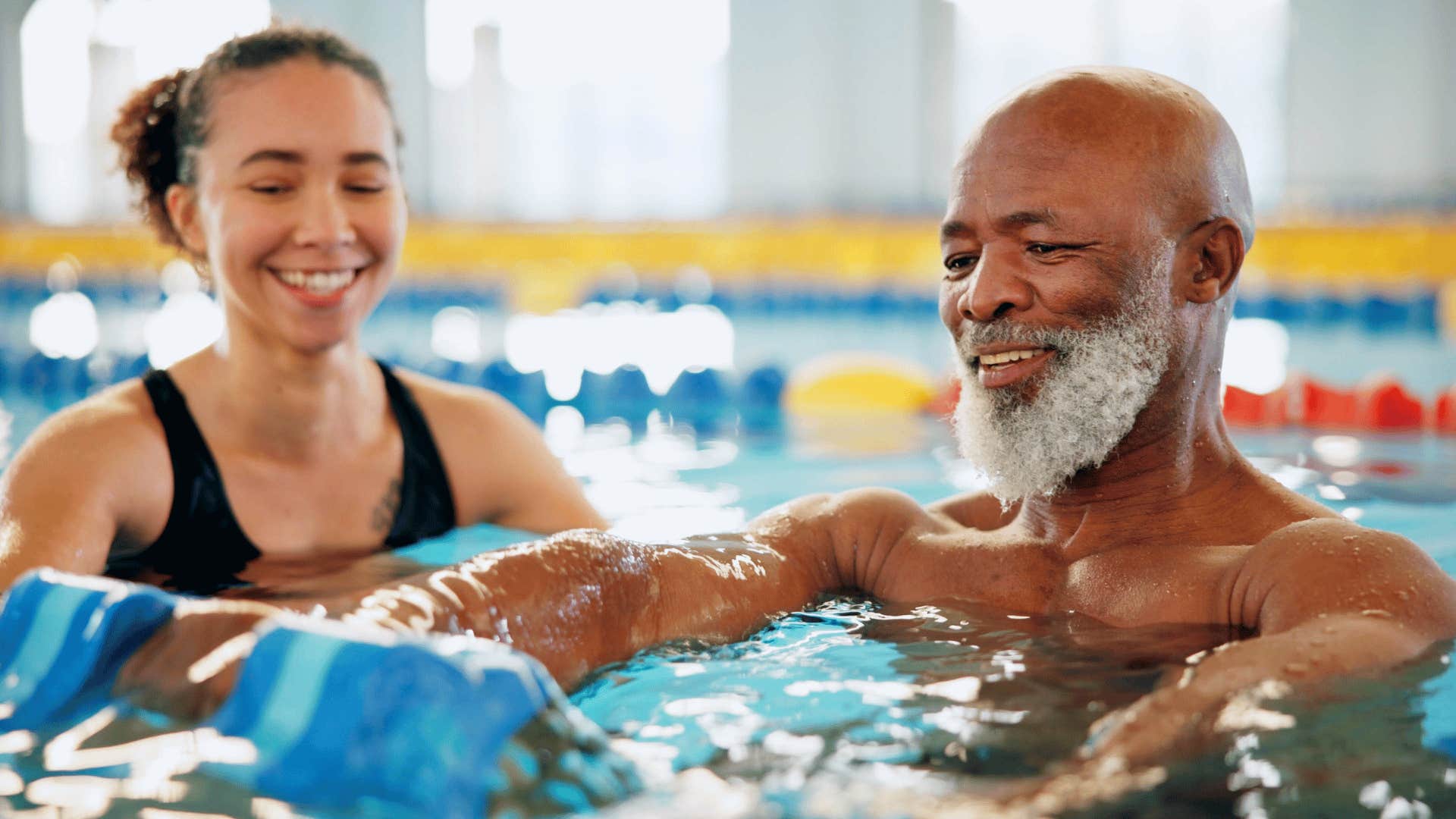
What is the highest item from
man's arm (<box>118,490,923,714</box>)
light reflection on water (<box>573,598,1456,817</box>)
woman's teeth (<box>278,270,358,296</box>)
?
woman's teeth (<box>278,270,358,296</box>)

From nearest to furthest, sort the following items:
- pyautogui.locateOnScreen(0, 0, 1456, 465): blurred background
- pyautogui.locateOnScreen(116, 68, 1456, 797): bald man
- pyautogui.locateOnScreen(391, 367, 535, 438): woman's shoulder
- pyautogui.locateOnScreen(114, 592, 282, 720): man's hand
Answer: pyautogui.locateOnScreen(114, 592, 282, 720): man's hand < pyautogui.locateOnScreen(116, 68, 1456, 797): bald man < pyautogui.locateOnScreen(391, 367, 535, 438): woman's shoulder < pyautogui.locateOnScreen(0, 0, 1456, 465): blurred background

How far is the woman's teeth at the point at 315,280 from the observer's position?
3.14 meters

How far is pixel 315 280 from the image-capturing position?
3156 millimetres

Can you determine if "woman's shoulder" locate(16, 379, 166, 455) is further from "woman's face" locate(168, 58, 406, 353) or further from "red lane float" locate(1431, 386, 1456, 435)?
"red lane float" locate(1431, 386, 1456, 435)

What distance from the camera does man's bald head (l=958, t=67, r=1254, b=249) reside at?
2168mm

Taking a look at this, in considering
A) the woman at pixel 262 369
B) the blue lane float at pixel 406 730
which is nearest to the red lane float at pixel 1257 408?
the woman at pixel 262 369

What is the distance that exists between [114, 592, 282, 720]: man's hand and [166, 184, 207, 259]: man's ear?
1709mm

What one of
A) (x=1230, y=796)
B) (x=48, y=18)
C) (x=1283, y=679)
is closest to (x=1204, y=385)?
(x=1283, y=679)

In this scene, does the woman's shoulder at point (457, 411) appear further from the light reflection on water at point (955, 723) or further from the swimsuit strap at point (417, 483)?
the light reflection on water at point (955, 723)

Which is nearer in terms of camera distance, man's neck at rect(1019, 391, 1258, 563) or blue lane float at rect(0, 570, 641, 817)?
blue lane float at rect(0, 570, 641, 817)

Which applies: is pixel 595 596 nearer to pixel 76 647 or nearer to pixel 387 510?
pixel 76 647

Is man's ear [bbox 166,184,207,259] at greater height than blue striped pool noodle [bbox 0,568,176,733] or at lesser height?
greater

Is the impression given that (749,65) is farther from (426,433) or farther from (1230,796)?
(1230,796)

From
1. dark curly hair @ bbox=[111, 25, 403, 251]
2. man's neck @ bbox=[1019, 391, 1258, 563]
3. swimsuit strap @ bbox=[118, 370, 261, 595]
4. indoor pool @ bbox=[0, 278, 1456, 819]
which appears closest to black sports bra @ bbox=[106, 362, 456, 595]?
swimsuit strap @ bbox=[118, 370, 261, 595]
